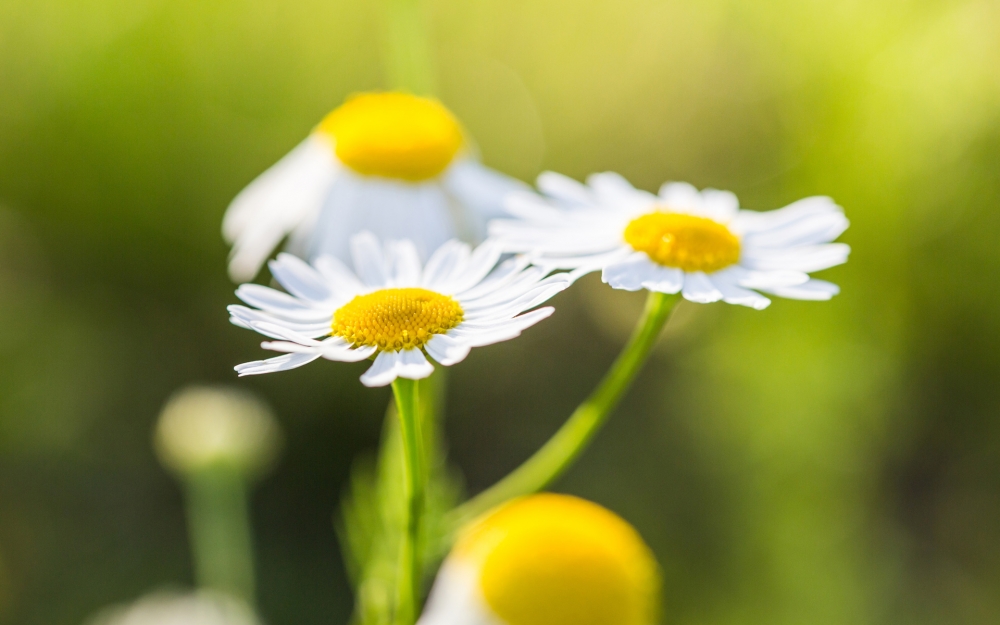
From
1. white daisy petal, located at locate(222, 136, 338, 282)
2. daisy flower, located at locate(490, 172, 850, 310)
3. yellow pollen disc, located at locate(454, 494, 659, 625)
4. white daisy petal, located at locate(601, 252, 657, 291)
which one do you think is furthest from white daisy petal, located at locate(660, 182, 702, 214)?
white daisy petal, located at locate(222, 136, 338, 282)

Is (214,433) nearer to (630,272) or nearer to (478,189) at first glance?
(478,189)

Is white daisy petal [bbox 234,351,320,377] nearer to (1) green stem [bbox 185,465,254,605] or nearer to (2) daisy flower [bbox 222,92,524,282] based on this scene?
(2) daisy flower [bbox 222,92,524,282]

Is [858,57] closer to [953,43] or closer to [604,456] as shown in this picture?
[953,43]

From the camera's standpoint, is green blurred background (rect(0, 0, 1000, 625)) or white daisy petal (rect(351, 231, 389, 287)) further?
green blurred background (rect(0, 0, 1000, 625))

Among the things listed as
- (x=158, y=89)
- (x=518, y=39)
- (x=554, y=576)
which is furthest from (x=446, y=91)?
(x=554, y=576)

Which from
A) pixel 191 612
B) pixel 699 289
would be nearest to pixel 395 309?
pixel 699 289

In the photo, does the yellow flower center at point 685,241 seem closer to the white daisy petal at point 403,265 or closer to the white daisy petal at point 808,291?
the white daisy petal at point 808,291
